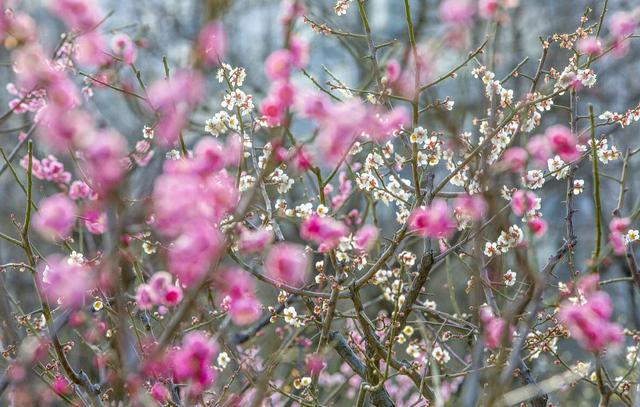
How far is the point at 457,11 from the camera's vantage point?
246 cm

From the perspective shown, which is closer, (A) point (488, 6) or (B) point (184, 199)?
(B) point (184, 199)

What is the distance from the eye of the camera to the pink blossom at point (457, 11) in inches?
96.8

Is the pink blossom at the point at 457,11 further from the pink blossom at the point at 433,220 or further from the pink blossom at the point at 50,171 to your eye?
the pink blossom at the point at 50,171

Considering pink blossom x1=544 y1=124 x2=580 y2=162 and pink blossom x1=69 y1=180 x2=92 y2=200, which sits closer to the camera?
pink blossom x1=544 y1=124 x2=580 y2=162

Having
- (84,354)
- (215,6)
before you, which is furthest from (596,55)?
(84,354)

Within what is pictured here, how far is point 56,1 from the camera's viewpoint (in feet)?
5.96

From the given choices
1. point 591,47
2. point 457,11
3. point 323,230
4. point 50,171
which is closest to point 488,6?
point 457,11

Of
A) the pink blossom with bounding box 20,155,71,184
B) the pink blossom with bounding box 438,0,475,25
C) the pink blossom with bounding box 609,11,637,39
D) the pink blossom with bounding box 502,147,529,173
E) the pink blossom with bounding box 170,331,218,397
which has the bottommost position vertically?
the pink blossom with bounding box 170,331,218,397

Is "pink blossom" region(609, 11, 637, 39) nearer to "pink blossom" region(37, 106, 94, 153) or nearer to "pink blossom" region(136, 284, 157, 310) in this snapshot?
"pink blossom" region(136, 284, 157, 310)

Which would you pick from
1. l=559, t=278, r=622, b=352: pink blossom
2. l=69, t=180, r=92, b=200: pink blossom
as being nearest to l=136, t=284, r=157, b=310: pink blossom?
l=559, t=278, r=622, b=352: pink blossom

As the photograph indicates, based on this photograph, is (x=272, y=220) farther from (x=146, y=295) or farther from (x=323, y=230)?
(x=146, y=295)

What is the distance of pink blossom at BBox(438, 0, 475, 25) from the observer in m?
2.46

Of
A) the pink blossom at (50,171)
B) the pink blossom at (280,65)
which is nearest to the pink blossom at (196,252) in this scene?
the pink blossom at (280,65)

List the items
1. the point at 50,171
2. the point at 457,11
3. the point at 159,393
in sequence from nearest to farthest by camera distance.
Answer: the point at 457,11 → the point at 159,393 → the point at 50,171
